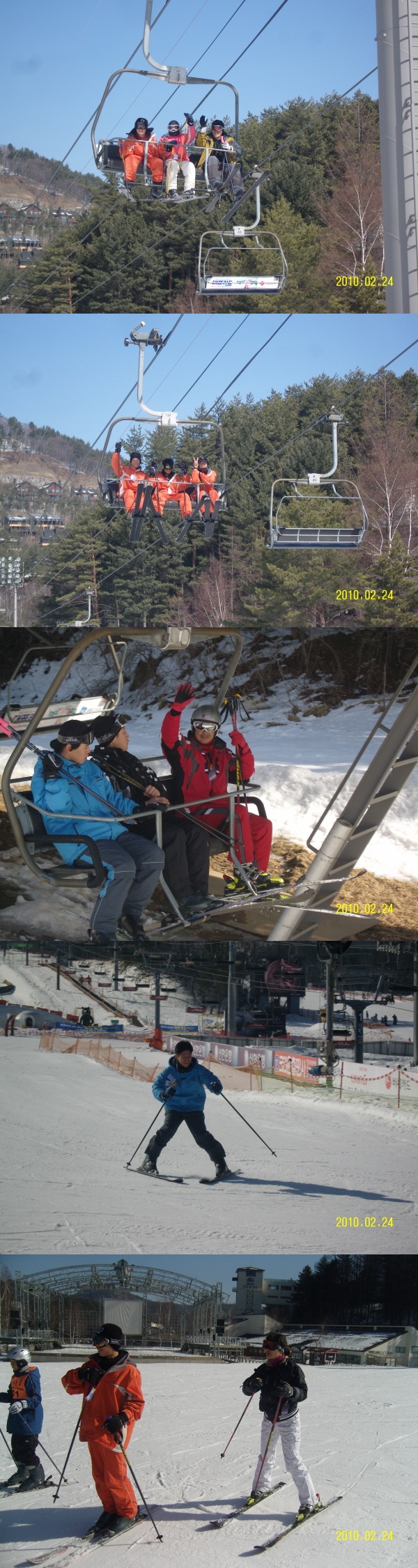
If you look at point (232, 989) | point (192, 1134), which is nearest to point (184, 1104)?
point (192, 1134)

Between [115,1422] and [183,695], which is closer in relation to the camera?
[115,1422]

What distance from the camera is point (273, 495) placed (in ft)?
17.5

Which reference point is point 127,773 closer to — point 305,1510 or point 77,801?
point 77,801

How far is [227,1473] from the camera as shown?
569 centimetres

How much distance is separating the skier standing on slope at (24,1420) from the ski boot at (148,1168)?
148cm

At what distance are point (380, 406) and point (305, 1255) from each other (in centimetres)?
433

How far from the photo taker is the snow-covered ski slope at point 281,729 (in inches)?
234

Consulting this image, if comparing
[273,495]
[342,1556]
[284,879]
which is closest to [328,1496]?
[342,1556]

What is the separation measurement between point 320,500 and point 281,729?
118 cm

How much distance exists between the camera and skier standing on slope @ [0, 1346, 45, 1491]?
5281 mm

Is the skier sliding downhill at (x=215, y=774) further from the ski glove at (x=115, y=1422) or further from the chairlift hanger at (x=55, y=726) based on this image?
the ski glove at (x=115, y=1422)
